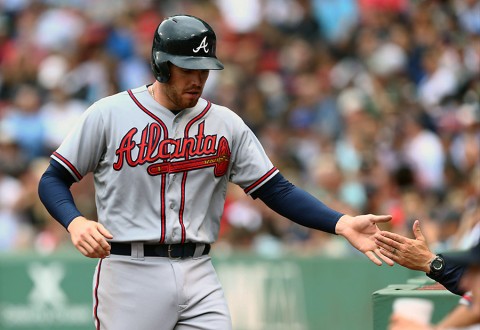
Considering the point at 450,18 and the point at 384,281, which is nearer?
the point at 384,281

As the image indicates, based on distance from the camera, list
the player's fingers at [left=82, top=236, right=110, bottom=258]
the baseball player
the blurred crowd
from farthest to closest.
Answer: the blurred crowd, the baseball player, the player's fingers at [left=82, top=236, right=110, bottom=258]

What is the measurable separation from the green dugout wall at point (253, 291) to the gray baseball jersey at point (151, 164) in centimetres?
546

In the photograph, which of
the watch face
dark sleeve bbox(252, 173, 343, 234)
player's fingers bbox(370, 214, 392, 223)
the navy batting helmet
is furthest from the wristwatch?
the navy batting helmet

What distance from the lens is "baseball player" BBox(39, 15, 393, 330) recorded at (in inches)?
202

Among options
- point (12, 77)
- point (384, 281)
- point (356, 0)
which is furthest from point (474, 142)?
point (12, 77)

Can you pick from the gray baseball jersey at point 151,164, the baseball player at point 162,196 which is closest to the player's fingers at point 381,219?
the baseball player at point 162,196

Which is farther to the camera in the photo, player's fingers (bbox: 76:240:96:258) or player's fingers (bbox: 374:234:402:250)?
player's fingers (bbox: 374:234:402:250)

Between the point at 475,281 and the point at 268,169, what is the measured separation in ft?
6.24

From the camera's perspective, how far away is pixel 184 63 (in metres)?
5.16

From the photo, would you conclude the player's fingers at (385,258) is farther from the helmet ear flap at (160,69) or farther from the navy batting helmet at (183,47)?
the helmet ear flap at (160,69)

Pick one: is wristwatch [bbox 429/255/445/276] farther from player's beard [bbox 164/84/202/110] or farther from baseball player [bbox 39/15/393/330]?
player's beard [bbox 164/84/202/110]

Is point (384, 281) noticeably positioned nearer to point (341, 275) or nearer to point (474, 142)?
point (341, 275)

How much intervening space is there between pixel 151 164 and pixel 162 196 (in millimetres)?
156

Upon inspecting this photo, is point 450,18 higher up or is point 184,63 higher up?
point 450,18
